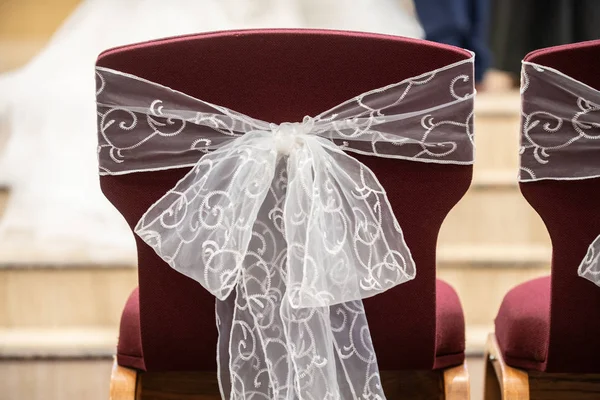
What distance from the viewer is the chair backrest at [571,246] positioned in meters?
0.97

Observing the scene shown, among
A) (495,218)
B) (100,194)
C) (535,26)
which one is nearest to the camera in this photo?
(495,218)

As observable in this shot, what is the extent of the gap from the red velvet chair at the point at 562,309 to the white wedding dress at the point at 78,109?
40.5 inches

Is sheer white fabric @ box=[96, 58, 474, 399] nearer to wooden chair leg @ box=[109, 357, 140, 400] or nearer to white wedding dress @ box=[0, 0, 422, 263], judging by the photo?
wooden chair leg @ box=[109, 357, 140, 400]

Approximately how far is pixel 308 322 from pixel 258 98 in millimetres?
308

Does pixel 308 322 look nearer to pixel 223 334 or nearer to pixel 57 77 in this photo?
pixel 223 334

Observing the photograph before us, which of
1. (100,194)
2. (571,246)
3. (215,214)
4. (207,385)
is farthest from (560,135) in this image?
(100,194)

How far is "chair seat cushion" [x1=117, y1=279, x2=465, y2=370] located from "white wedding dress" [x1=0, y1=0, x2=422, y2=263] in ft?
2.26

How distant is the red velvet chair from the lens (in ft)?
3.19

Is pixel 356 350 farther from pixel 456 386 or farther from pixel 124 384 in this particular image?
pixel 124 384

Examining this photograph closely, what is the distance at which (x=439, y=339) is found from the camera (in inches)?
44.5

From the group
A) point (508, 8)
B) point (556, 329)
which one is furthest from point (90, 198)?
point (508, 8)

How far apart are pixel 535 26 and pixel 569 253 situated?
2.30m

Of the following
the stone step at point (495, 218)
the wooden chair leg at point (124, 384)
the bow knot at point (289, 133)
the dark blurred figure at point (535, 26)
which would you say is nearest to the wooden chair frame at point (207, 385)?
the wooden chair leg at point (124, 384)

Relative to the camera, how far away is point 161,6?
8.50ft
